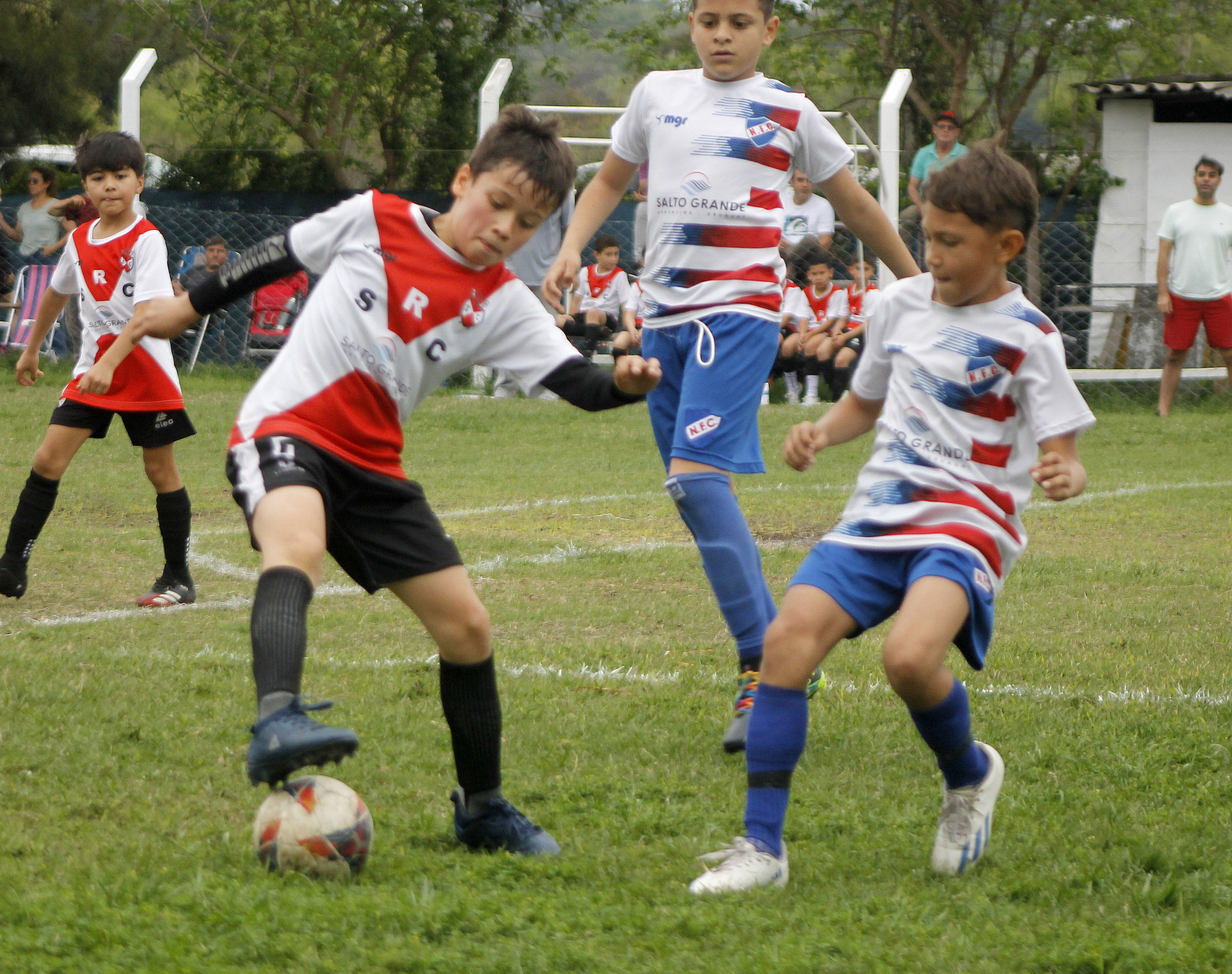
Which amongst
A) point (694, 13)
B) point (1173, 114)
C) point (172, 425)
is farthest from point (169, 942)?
point (1173, 114)

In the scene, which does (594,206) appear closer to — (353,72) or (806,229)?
(806,229)

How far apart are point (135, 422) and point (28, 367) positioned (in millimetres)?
623

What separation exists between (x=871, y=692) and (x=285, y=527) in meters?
2.16

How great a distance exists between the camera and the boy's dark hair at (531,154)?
10.2ft

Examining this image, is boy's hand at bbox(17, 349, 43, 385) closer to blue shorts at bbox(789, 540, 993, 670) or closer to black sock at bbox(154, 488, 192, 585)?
black sock at bbox(154, 488, 192, 585)

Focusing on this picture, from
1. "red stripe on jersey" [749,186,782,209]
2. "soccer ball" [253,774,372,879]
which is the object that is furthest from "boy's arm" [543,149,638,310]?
"soccer ball" [253,774,372,879]

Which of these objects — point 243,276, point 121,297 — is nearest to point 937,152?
point 121,297

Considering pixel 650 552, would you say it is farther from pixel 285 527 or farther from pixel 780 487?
pixel 285 527

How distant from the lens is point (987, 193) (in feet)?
9.88

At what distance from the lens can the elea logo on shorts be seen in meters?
4.10

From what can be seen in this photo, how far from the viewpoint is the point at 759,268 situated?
4238 mm

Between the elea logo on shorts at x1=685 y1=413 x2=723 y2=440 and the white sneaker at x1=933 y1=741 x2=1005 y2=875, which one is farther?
the elea logo on shorts at x1=685 y1=413 x2=723 y2=440

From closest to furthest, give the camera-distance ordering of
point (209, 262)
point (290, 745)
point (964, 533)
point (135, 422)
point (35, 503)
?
point (290, 745), point (964, 533), point (35, 503), point (135, 422), point (209, 262)

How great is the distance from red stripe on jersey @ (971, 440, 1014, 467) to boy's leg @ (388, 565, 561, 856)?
103 centimetres
